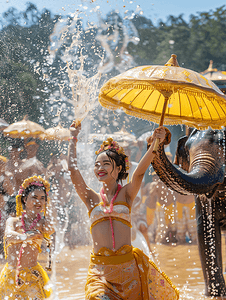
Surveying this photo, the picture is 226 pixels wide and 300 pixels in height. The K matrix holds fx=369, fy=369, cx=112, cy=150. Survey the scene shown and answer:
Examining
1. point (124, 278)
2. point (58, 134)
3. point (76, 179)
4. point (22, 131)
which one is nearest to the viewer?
point (124, 278)

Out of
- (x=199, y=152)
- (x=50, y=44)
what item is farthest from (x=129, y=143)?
(x=199, y=152)

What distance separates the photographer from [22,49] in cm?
1120

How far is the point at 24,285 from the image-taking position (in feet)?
10.2

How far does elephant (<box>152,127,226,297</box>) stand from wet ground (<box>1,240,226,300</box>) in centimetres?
60

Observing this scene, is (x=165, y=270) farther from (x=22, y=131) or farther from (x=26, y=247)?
(x=22, y=131)

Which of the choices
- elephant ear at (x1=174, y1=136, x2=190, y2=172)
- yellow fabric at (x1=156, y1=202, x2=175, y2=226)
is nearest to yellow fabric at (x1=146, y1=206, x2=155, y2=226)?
yellow fabric at (x1=156, y1=202, x2=175, y2=226)

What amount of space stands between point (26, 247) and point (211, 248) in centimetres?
168

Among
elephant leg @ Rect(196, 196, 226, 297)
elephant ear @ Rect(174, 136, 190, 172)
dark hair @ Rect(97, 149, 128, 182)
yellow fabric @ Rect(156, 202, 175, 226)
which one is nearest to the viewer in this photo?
dark hair @ Rect(97, 149, 128, 182)

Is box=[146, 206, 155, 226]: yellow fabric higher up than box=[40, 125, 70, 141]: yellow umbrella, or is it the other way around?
box=[40, 125, 70, 141]: yellow umbrella

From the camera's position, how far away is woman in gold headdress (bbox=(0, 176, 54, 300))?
310cm

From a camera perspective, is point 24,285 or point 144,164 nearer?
point 144,164

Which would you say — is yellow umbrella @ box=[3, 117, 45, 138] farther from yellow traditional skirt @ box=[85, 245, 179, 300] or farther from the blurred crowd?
yellow traditional skirt @ box=[85, 245, 179, 300]

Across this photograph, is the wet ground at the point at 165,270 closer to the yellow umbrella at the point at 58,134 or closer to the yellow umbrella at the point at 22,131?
the yellow umbrella at the point at 22,131

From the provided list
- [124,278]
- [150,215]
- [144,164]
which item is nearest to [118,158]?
[144,164]
